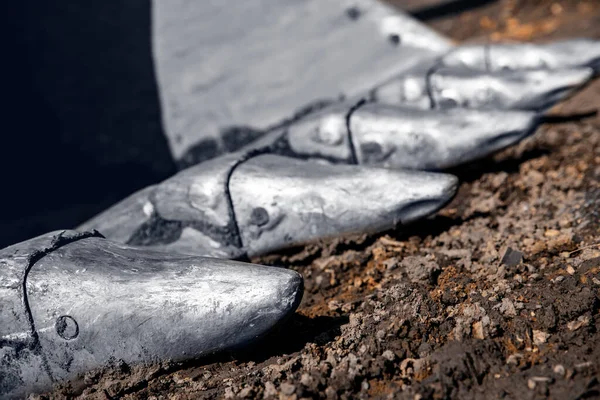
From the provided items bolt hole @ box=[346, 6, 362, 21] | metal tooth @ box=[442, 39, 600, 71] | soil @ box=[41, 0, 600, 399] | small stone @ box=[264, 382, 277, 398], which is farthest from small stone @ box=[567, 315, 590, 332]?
bolt hole @ box=[346, 6, 362, 21]

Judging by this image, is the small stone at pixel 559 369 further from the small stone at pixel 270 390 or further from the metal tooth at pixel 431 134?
the metal tooth at pixel 431 134

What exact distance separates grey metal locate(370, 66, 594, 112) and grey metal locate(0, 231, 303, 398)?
1.45 metres

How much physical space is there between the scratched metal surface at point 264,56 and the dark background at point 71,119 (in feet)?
0.50

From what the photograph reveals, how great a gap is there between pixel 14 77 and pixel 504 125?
232cm

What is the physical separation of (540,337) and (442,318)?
23 cm

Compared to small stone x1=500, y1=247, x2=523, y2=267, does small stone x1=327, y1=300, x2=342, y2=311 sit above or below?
below

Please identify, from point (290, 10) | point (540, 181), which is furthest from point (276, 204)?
point (290, 10)

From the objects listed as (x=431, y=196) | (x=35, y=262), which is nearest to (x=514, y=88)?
(x=431, y=196)

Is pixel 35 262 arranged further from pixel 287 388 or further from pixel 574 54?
pixel 574 54

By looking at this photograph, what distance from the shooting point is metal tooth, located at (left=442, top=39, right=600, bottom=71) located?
265 cm

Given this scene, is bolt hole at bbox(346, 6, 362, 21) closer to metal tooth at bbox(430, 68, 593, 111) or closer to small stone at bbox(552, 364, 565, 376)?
metal tooth at bbox(430, 68, 593, 111)

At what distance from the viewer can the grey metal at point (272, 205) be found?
5.59ft

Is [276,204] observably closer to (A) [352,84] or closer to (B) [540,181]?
(B) [540,181]

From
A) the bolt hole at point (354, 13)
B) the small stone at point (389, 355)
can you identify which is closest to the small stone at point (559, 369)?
the small stone at point (389, 355)
